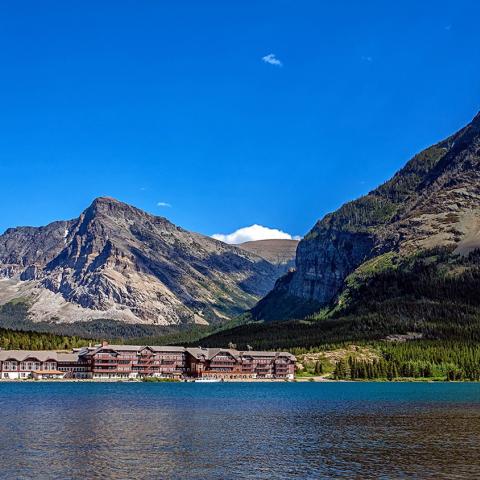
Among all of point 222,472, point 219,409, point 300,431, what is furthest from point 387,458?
point 219,409

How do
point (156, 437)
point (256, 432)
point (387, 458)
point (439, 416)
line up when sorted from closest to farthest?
Answer: point (387, 458) < point (156, 437) < point (256, 432) < point (439, 416)

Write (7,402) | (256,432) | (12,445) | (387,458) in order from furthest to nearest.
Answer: (7,402) → (256,432) → (12,445) → (387,458)

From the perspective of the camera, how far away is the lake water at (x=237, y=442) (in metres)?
64.5

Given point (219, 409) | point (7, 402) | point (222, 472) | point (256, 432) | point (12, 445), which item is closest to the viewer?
point (222, 472)

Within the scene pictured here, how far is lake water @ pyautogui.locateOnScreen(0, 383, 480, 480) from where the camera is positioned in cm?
6450

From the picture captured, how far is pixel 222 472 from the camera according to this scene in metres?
63.6

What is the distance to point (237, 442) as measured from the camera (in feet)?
271

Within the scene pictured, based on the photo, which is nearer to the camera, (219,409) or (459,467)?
(459,467)

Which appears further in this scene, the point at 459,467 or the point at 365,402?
the point at 365,402

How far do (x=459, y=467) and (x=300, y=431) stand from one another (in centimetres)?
3197

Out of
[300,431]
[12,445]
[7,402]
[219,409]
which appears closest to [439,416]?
[300,431]

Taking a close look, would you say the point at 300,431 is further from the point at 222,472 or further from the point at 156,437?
the point at 222,472

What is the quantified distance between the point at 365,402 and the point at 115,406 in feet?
178

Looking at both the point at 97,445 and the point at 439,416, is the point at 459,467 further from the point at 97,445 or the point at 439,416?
the point at 439,416
